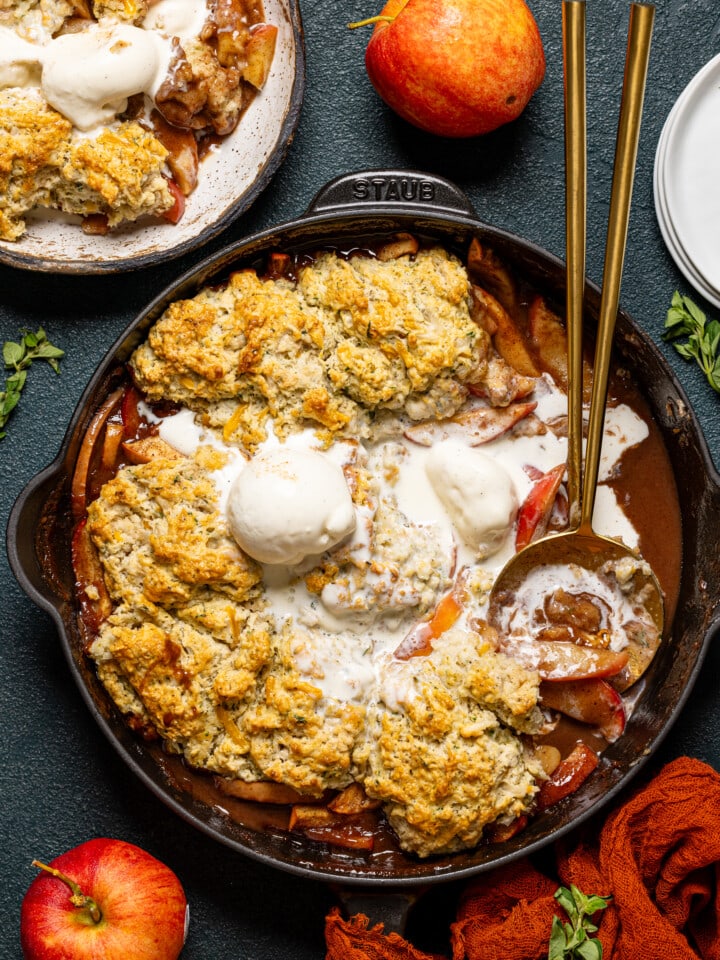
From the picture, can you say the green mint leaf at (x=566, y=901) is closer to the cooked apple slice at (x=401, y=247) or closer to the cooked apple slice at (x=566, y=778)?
the cooked apple slice at (x=566, y=778)

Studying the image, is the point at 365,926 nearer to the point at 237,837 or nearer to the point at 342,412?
the point at 237,837

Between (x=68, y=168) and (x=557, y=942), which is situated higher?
(x=68, y=168)

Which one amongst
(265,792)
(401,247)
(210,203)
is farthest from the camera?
(210,203)

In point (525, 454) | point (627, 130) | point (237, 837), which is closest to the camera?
point (627, 130)

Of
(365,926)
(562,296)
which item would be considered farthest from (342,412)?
(365,926)

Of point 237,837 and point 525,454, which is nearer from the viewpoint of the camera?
point 237,837

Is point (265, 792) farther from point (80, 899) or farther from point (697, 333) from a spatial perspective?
point (697, 333)

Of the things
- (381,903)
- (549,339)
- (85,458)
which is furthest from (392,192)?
(381,903)
